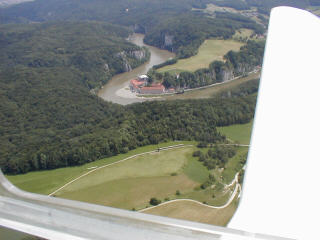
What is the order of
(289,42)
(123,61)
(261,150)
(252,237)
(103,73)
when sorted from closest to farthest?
(252,237)
(261,150)
(289,42)
(103,73)
(123,61)

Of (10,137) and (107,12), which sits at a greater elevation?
(107,12)

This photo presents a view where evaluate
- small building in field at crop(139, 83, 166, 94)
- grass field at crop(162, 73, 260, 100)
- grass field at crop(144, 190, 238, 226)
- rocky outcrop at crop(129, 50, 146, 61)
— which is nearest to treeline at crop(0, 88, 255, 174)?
grass field at crop(144, 190, 238, 226)

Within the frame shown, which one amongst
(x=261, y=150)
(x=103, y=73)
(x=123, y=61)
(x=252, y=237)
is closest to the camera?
(x=252, y=237)

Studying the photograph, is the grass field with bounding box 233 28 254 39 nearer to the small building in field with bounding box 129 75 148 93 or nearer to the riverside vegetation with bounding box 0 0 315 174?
the riverside vegetation with bounding box 0 0 315 174

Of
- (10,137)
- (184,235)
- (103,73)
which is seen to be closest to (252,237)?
(184,235)

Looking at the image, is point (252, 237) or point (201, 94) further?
point (201, 94)

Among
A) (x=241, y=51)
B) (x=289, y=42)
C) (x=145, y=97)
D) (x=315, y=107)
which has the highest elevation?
(x=289, y=42)

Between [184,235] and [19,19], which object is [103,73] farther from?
[19,19]

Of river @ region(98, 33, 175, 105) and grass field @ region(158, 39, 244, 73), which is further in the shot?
grass field @ region(158, 39, 244, 73)
